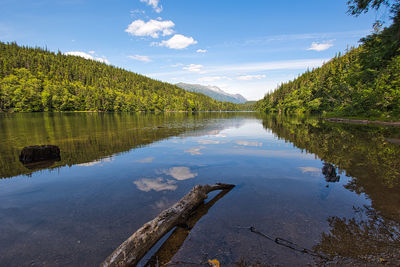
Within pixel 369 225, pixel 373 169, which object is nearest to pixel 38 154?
pixel 369 225

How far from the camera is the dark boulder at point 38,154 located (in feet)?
43.8

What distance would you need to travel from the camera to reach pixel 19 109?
109 metres

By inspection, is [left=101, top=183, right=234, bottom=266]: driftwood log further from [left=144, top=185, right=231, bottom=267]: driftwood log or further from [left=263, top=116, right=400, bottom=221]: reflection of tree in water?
[left=263, top=116, right=400, bottom=221]: reflection of tree in water

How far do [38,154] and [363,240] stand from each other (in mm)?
18719

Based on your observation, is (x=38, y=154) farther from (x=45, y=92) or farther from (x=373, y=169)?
(x=45, y=92)

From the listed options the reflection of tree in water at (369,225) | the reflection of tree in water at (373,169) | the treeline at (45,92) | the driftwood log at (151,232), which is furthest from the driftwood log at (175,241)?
the treeline at (45,92)

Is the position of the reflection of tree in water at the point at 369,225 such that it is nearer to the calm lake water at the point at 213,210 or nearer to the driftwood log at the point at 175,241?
the calm lake water at the point at 213,210

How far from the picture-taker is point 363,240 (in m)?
5.19

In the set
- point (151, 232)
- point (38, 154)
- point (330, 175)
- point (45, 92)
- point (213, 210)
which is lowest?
point (213, 210)

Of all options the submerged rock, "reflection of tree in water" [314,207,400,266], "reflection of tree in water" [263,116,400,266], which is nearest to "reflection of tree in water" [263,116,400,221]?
"reflection of tree in water" [263,116,400,266]

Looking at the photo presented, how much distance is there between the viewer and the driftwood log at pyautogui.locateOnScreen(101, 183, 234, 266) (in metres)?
4.14

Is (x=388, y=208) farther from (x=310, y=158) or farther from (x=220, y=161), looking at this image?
(x=220, y=161)

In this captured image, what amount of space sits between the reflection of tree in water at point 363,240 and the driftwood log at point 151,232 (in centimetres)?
396

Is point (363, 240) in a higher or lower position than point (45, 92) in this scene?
lower
